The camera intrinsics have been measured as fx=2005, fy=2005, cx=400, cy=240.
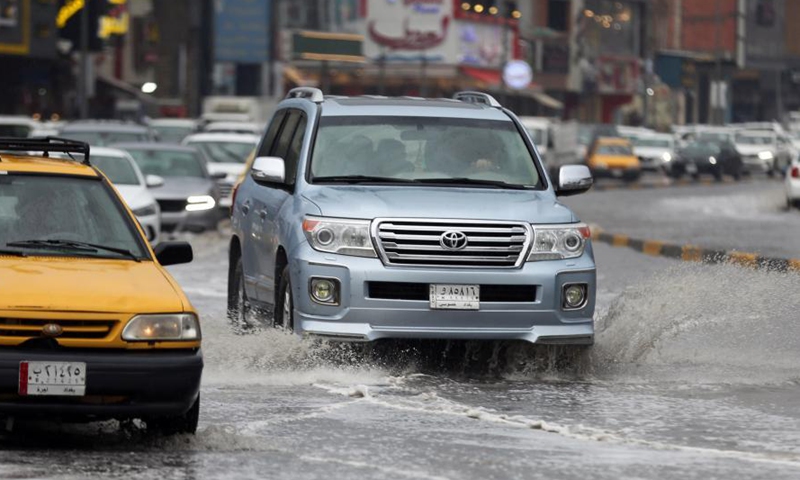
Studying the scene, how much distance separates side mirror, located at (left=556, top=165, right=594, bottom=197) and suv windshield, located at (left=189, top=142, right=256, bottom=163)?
22.6 meters

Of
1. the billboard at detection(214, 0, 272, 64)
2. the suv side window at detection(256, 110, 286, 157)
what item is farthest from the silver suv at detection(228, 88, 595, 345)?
the billboard at detection(214, 0, 272, 64)

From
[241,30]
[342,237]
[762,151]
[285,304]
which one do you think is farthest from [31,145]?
[241,30]

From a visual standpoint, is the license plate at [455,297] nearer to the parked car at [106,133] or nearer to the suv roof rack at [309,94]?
the suv roof rack at [309,94]

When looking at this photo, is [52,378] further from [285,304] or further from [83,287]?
[285,304]

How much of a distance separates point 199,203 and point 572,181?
1563 cm

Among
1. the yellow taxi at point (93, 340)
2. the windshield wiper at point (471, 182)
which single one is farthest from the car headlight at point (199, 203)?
the yellow taxi at point (93, 340)

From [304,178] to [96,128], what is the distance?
20938mm

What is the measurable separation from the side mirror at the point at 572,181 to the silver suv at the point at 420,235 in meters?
0.01

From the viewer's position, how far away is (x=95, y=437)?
907cm

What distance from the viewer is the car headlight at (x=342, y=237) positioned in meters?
11.7

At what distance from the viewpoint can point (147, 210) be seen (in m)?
24.0

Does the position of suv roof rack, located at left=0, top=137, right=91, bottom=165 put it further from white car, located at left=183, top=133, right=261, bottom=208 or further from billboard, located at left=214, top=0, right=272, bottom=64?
billboard, located at left=214, top=0, right=272, bottom=64

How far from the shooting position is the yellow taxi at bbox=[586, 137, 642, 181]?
6119cm

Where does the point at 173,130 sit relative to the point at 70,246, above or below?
below
